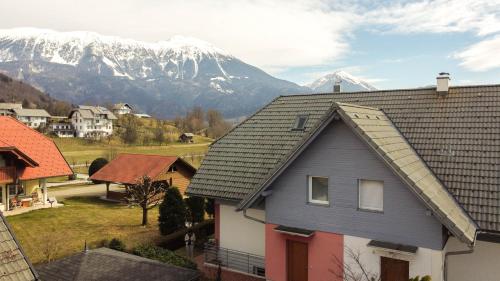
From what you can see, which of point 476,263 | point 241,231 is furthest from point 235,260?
point 476,263

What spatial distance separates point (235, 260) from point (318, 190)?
6.03m

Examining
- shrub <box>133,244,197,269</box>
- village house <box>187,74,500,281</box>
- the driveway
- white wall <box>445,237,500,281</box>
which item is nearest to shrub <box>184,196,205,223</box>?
shrub <box>133,244,197,269</box>

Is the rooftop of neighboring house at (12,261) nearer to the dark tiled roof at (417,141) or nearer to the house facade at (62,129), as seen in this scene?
the dark tiled roof at (417,141)

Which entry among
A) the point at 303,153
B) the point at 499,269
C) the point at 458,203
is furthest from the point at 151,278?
the point at 499,269

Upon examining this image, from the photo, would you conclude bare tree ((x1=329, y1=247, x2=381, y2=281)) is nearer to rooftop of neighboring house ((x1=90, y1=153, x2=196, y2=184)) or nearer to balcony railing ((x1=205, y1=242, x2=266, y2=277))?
balcony railing ((x1=205, y1=242, x2=266, y2=277))

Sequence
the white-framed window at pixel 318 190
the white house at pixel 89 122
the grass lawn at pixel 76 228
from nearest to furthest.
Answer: the white-framed window at pixel 318 190 < the grass lawn at pixel 76 228 < the white house at pixel 89 122

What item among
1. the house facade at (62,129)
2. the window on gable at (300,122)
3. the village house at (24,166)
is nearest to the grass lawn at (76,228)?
the village house at (24,166)

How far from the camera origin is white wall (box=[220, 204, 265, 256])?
17.1 m

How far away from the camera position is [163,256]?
18.7m

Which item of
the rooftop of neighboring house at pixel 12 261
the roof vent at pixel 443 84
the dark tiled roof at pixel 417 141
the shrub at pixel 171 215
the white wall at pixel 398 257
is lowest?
the shrub at pixel 171 215

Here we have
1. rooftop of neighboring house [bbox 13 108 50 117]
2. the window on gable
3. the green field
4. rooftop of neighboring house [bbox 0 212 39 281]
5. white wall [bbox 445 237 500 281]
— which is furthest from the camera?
rooftop of neighboring house [bbox 13 108 50 117]

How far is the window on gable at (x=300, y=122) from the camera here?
18422 millimetres

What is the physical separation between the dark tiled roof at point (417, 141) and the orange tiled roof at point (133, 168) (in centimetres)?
2044

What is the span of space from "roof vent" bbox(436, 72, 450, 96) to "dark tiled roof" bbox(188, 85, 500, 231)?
0.77 feet
